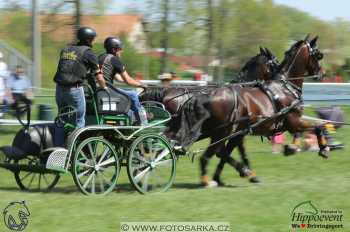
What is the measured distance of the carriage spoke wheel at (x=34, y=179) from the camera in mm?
9352

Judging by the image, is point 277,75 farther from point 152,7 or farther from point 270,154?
point 152,7

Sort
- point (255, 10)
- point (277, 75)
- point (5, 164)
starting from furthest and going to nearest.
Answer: point (255, 10) < point (277, 75) < point (5, 164)

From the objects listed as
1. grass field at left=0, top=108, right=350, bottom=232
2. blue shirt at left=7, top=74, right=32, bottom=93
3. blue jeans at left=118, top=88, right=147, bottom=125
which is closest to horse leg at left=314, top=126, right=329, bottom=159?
grass field at left=0, top=108, right=350, bottom=232

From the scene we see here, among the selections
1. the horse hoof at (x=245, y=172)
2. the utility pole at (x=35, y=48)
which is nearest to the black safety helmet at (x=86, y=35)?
the horse hoof at (x=245, y=172)

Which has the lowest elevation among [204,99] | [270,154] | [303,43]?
[270,154]

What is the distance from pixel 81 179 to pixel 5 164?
0.98 meters

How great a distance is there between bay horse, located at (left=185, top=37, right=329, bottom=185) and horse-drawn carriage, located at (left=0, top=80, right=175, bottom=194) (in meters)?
1.02

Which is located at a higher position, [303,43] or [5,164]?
[303,43]

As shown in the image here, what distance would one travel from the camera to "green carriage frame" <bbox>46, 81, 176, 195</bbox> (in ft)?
28.8

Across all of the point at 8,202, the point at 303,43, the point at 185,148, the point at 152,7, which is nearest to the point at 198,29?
the point at 152,7

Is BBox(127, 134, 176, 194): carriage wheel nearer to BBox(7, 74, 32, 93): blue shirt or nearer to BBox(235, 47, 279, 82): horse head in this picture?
BBox(235, 47, 279, 82): horse head

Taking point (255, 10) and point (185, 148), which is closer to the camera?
point (185, 148)

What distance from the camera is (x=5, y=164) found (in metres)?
9.16

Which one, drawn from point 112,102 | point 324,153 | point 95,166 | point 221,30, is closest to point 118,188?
point 95,166
